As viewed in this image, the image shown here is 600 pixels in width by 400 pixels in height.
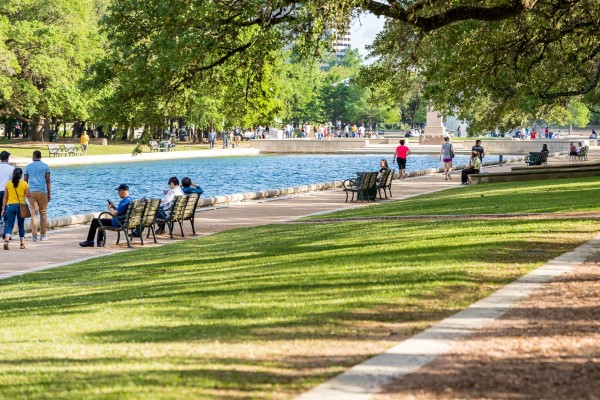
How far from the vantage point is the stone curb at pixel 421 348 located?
6531 mm

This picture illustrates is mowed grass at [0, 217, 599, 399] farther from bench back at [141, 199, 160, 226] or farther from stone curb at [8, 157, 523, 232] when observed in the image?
stone curb at [8, 157, 523, 232]

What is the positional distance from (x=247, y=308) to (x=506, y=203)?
45.3 feet

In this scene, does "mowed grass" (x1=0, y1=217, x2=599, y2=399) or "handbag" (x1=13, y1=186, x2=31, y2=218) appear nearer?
"mowed grass" (x1=0, y1=217, x2=599, y2=399)

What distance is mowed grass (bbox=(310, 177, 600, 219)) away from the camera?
20.4 metres

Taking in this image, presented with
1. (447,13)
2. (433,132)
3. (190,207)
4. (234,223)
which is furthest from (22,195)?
(433,132)

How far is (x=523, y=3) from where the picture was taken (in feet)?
51.6

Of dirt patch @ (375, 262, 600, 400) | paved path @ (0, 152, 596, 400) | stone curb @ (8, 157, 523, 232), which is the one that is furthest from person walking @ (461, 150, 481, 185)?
dirt patch @ (375, 262, 600, 400)

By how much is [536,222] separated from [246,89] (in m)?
6.24

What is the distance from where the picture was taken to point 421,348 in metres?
7.61

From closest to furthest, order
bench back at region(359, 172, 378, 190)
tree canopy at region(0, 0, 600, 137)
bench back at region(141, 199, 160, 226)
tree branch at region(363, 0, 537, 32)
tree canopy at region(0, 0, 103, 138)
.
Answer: tree branch at region(363, 0, 537, 32)
tree canopy at region(0, 0, 600, 137)
bench back at region(141, 199, 160, 226)
bench back at region(359, 172, 378, 190)
tree canopy at region(0, 0, 103, 138)

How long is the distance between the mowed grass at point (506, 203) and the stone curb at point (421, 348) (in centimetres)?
944

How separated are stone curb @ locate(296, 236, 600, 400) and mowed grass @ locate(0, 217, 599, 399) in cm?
17

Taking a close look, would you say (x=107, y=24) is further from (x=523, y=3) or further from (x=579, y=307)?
(x=579, y=307)

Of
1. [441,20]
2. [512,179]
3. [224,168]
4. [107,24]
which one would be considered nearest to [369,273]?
[441,20]
